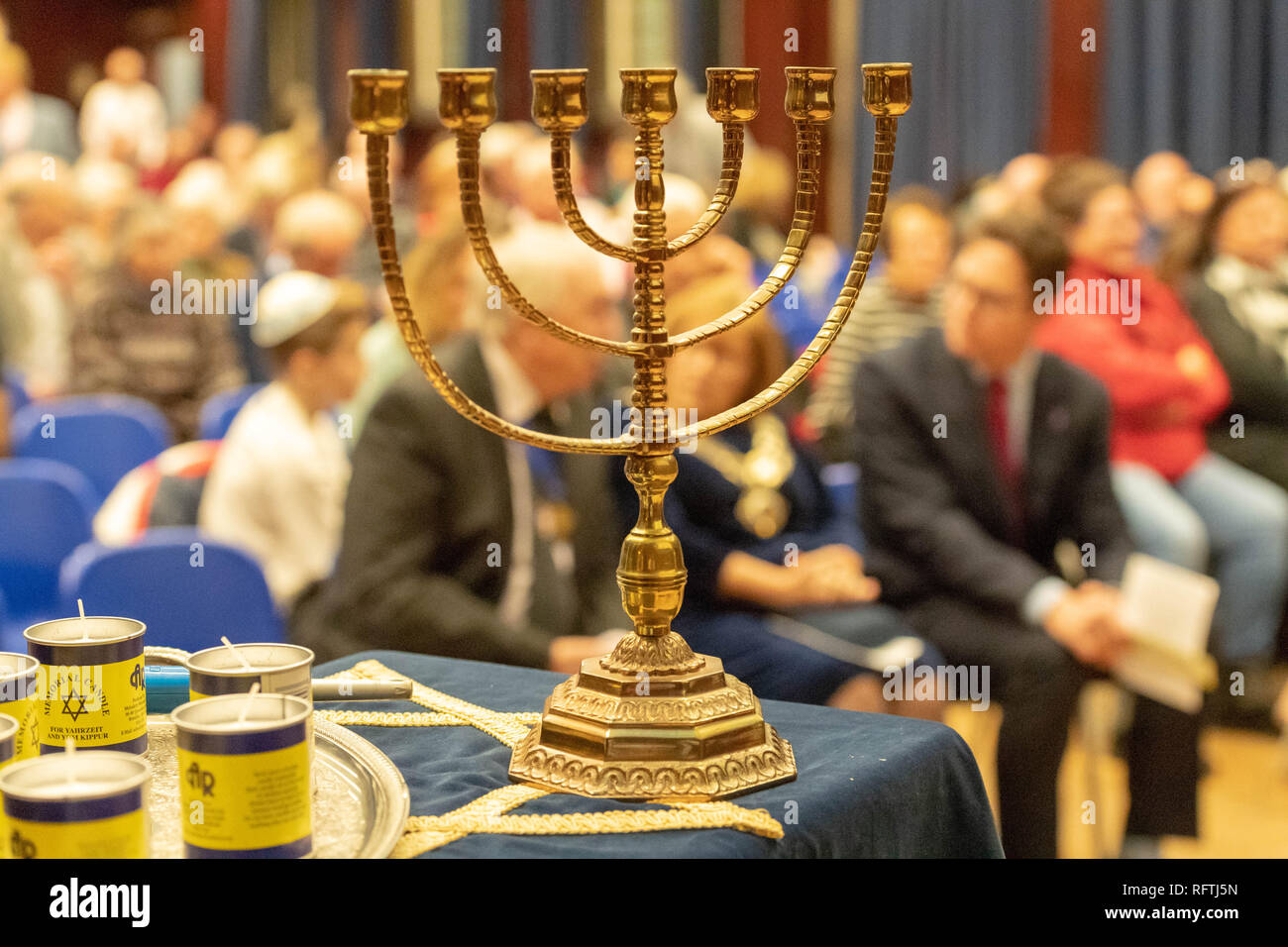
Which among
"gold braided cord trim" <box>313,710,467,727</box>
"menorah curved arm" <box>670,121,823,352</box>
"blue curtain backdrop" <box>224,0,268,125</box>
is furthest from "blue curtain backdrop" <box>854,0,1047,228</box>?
"blue curtain backdrop" <box>224,0,268,125</box>

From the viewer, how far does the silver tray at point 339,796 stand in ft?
3.19

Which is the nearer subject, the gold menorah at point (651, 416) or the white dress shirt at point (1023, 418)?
the gold menorah at point (651, 416)

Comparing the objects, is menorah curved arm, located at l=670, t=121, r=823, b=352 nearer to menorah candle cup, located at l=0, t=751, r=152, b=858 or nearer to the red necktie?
menorah candle cup, located at l=0, t=751, r=152, b=858

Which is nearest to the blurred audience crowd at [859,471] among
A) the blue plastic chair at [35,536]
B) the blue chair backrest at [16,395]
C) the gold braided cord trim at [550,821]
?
the blue plastic chair at [35,536]

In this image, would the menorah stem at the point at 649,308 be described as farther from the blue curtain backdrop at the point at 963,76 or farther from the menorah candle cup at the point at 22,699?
the blue curtain backdrop at the point at 963,76

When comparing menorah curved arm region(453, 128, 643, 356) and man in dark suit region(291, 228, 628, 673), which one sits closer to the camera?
menorah curved arm region(453, 128, 643, 356)

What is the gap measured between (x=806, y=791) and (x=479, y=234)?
0.49 meters

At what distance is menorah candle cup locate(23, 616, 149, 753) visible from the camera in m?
1.09

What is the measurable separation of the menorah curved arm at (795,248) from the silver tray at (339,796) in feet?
1.34

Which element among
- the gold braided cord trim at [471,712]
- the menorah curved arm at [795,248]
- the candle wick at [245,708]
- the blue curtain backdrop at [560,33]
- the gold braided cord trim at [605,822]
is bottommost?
the gold braided cord trim at [605,822]

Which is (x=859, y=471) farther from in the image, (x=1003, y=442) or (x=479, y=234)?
(x=479, y=234)

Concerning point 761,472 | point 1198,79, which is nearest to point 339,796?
point 761,472

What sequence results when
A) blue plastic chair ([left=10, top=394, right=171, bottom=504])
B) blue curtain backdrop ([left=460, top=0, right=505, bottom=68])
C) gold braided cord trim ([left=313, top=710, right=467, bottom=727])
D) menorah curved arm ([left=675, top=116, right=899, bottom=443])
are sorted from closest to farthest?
menorah curved arm ([left=675, top=116, right=899, bottom=443]) → gold braided cord trim ([left=313, top=710, right=467, bottom=727]) → blue plastic chair ([left=10, top=394, right=171, bottom=504]) → blue curtain backdrop ([left=460, top=0, right=505, bottom=68])

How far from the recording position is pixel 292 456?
9.82ft
